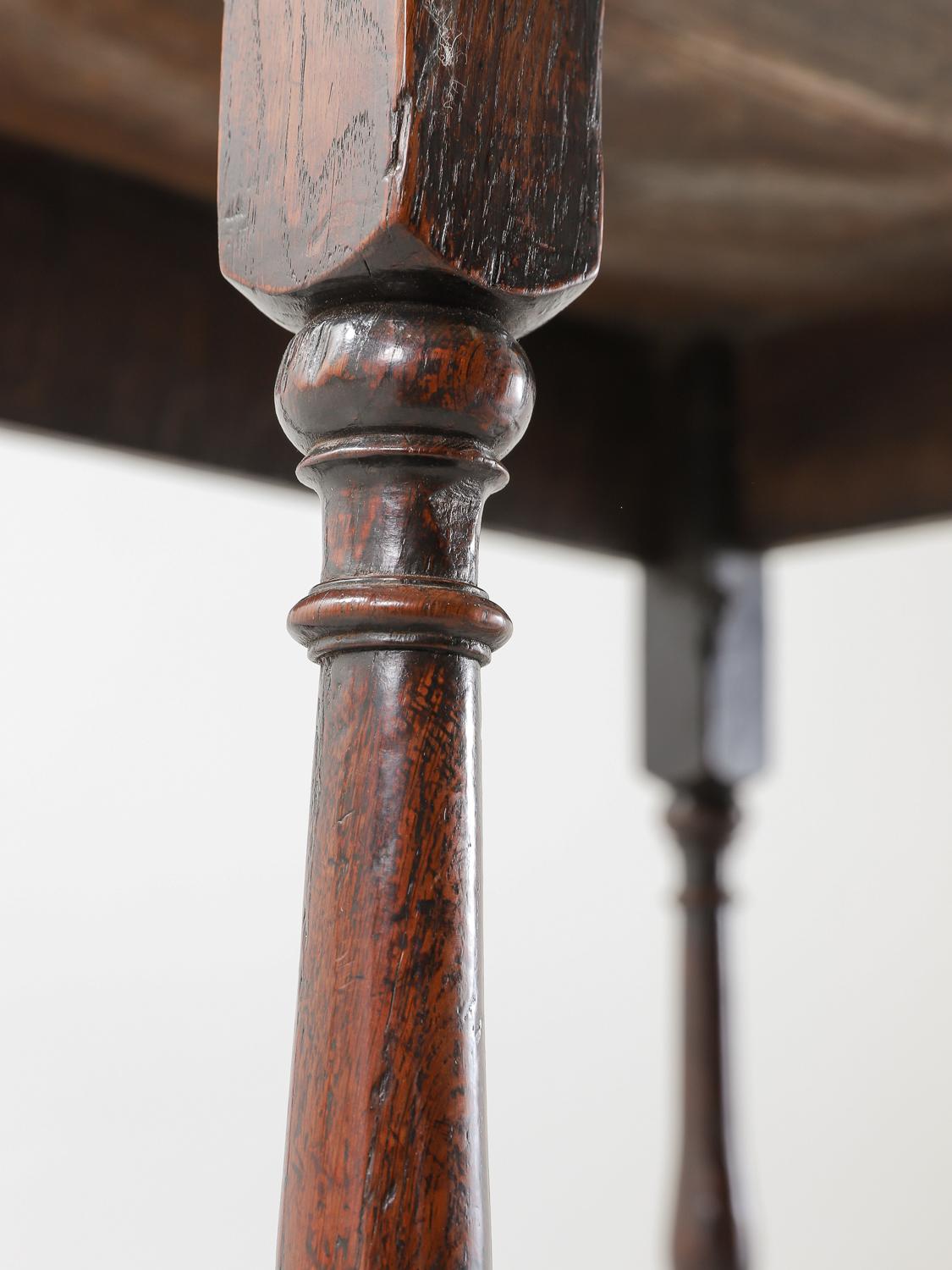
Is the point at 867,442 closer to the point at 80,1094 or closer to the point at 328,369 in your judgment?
the point at 328,369

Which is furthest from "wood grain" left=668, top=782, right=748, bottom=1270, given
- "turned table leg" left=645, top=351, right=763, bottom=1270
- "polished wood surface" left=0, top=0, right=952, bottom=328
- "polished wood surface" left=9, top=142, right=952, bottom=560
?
"polished wood surface" left=0, top=0, right=952, bottom=328

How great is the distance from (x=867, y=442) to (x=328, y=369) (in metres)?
0.70

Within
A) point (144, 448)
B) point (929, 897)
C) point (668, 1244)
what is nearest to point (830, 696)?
point (929, 897)

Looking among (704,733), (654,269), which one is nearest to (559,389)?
(654,269)

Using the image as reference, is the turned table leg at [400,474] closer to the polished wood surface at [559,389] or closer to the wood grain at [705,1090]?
the polished wood surface at [559,389]

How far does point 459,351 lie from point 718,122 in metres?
0.40

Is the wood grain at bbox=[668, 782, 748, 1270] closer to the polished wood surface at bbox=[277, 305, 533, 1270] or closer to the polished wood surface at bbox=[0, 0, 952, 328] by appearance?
the polished wood surface at bbox=[0, 0, 952, 328]

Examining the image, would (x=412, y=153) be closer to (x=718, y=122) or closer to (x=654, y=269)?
(x=718, y=122)

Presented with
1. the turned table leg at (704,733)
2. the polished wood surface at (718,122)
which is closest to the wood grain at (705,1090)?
the turned table leg at (704,733)

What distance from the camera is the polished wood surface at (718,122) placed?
1.98ft

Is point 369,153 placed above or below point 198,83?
below

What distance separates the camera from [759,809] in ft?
6.73

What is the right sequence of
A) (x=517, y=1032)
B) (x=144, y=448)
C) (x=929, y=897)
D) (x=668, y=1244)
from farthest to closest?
(x=929, y=897) < (x=517, y=1032) < (x=668, y=1244) < (x=144, y=448)

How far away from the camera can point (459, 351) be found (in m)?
0.34
